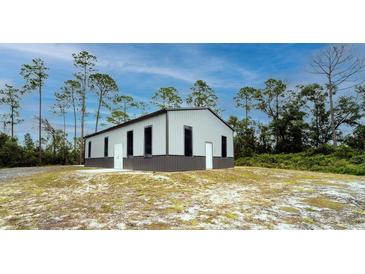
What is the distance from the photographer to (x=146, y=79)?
1556 centimetres

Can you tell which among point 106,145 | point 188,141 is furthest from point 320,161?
point 106,145

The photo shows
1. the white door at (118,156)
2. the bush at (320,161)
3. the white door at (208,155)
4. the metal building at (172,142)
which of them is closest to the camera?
the metal building at (172,142)

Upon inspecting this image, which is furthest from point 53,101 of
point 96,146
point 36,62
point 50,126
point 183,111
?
point 183,111

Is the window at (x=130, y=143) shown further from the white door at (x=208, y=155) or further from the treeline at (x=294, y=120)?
the treeline at (x=294, y=120)

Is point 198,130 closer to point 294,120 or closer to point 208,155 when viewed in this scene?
point 208,155

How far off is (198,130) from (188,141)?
3.38ft

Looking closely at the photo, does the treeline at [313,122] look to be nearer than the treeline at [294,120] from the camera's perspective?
Yes

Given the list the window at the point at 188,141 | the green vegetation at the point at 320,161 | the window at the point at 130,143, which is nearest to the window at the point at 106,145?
the window at the point at 130,143

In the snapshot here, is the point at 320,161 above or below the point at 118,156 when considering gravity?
below

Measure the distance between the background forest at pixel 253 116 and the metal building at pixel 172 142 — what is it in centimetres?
744

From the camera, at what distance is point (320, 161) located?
17.5m

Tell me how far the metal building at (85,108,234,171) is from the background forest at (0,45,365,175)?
293 inches

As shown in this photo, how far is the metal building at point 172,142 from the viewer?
36.4 ft
